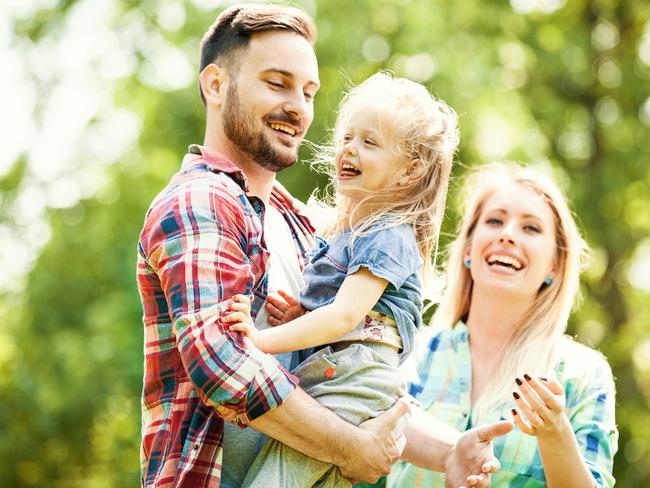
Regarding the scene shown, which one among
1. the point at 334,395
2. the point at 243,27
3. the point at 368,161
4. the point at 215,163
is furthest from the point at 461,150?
the point at 334,395

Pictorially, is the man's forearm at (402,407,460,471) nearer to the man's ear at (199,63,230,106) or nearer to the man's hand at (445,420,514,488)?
the man's hand at (445,420,514,488)

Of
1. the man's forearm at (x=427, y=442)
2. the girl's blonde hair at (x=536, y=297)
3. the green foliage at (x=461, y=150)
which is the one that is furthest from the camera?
the green foliage at (x=461, y=150)

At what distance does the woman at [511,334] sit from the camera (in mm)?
3992

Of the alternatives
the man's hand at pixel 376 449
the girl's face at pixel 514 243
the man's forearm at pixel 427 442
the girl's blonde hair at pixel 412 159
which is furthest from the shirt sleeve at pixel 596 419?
the man's hand at pixel 376 449

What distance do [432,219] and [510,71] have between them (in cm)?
1283

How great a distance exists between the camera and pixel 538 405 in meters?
3.28

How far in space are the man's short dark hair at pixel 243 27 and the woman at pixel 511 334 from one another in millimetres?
1468

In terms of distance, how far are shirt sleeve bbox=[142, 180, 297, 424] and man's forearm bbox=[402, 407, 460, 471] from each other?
871 mm

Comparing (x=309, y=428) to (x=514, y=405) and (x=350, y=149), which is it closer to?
(x=350, y=149)

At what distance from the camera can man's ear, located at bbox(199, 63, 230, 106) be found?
3373 millimetres

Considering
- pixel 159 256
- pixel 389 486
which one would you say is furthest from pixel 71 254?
pixel 159 256

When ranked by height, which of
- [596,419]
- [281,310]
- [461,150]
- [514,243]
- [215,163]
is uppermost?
[461,150]

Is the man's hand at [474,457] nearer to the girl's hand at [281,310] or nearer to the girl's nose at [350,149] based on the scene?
the girl's hand at [281,310]

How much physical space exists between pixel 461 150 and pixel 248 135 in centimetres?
1020
